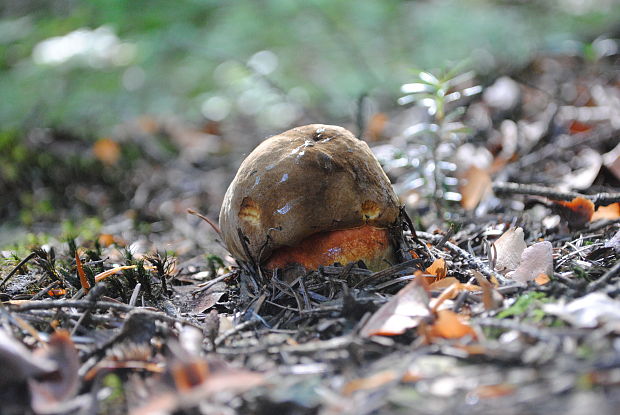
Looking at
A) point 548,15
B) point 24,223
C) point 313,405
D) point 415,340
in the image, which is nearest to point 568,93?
point 548,15

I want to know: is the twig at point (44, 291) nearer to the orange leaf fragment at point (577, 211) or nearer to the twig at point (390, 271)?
the twig at point (390, 271)

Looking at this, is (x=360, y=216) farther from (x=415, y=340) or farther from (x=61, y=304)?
(x=61, y=304)

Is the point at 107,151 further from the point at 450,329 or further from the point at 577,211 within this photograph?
the point at 450,329

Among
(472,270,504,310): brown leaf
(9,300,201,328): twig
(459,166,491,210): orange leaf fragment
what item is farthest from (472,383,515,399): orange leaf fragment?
(459,166,491,210): orange leaf fragment

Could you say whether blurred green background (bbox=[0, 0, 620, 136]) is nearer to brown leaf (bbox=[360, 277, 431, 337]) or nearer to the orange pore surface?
the orange pore surface

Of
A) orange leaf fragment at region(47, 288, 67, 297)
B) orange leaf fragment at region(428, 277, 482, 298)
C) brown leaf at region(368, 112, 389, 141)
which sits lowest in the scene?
brown leaf at region(368, 112, 389, 141)

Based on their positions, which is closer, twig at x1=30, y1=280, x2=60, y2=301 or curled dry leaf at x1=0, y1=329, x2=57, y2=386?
curled dry leaf at x1=0, y1=329, x2=57, y2=386
